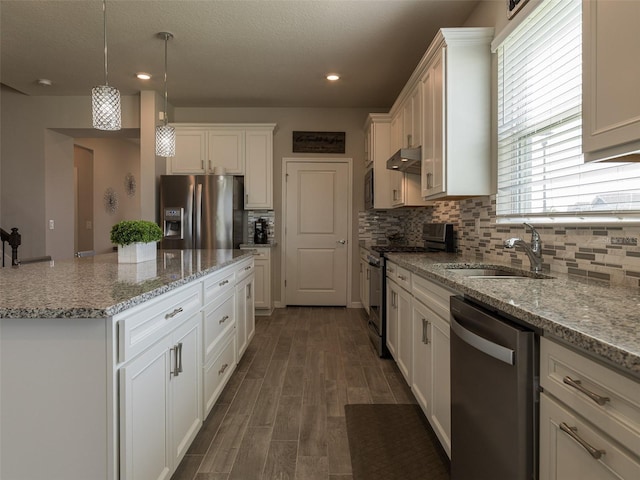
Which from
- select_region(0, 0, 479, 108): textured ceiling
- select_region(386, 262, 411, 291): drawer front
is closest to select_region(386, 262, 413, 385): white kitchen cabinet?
select_region(386, 262, 411, 291): drawer front

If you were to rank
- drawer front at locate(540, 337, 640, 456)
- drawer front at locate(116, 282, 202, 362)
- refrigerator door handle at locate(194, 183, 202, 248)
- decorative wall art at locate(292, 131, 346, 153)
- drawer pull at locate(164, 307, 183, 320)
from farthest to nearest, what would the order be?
decorative wall art at locate(292, 131, 346, 153), refrigerator door handle at locate(194, 183, 202, 248), drawer pull at locate(164, 307, 183, 320), drawer front at locate(116, 282, 202, 362), drawer front at locate(540, 337, 640, 456)

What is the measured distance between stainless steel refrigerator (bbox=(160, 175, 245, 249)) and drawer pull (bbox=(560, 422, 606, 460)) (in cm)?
400

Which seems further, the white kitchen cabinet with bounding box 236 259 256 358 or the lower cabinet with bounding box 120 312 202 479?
the white kitchen cabinet with bounding box 236 259 256 358

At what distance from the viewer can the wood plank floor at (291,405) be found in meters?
1.73

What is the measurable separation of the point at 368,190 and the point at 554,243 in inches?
115

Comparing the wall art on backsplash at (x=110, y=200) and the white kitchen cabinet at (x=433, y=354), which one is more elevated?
the wall art on backsplash at (x=110, y=200)

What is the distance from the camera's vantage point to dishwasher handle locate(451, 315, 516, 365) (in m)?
1.01

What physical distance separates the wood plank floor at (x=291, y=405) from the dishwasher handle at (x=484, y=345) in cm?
88

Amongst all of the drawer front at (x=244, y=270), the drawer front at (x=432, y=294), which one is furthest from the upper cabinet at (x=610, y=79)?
the drawer front at (x=244, y=270)

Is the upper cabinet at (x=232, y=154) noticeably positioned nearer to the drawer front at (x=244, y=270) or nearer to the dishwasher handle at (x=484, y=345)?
the drawer front at (x=244, y=270)

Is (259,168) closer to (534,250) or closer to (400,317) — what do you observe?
(400,317)

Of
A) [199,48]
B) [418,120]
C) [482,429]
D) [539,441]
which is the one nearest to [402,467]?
[482,429]

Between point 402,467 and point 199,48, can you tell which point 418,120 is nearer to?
point 199,48

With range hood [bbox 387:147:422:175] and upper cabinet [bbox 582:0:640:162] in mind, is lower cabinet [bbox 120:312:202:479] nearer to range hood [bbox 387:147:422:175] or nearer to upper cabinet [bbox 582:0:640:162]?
upper cabinet [bbox 582:0:640:162]
